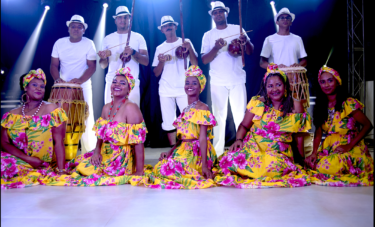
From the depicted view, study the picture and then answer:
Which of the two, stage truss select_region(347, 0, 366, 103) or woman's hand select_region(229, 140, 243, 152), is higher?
→ stage truss select_region(347, 0, 366, 103)

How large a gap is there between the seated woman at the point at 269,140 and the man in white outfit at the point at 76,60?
91.4 inches

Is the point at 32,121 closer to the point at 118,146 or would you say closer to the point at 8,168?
the point at 8,168

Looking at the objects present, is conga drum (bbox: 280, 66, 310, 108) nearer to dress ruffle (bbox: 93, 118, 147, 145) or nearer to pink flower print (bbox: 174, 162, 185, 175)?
pink flower print (bbox: 174, 162, 185, 175)

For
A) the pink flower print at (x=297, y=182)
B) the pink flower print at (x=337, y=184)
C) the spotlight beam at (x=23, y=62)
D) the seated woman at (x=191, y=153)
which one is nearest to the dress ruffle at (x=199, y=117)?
the seated woman at (x=191, y=153)

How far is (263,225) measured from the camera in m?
2.04

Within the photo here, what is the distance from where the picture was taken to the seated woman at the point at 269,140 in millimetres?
3301

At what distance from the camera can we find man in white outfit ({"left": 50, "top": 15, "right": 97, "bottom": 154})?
16.1 feet

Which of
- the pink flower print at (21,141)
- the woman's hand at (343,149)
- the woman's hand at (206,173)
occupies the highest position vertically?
the pink flower print at (21,141)

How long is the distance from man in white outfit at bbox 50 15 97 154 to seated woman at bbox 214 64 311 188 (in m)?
2.32

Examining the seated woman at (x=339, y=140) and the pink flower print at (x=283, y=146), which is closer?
the seated woman at (x=339, y=140)

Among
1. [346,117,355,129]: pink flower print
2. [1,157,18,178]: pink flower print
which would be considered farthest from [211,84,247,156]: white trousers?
[1,157,18,178]: pink flower print

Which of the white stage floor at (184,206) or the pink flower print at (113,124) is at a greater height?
the pink flower print at (113,124)

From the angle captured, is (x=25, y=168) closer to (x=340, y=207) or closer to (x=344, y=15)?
(x=340, y=207)

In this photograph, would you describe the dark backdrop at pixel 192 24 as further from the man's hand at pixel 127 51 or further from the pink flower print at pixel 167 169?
the pink flower print at pixel 167 169
